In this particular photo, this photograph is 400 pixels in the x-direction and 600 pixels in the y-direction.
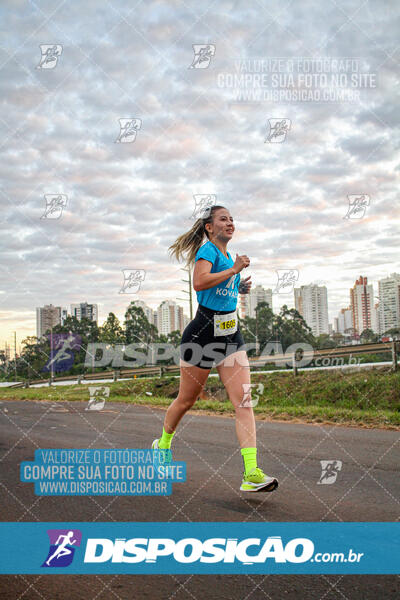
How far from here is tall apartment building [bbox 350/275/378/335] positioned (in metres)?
24.5

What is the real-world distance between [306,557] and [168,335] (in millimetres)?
26381

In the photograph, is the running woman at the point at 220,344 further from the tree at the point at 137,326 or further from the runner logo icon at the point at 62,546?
the tree at the point at 137,326

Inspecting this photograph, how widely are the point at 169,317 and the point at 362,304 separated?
10.7m

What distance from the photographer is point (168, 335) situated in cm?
2902

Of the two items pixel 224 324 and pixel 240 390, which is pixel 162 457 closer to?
pixel 240 390

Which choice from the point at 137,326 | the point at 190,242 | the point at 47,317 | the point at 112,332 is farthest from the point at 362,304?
the point at 190,242

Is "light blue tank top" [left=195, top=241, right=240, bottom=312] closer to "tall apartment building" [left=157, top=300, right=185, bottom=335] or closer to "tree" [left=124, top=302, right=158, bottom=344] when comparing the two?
"tree" [left=124, top=302, right=158, bottom=344]

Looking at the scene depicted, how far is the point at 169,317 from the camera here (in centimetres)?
2922

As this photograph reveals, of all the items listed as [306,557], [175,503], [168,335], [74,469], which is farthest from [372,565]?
[168,335]

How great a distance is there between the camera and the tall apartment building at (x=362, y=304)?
2448 cm

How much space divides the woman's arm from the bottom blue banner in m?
1.62

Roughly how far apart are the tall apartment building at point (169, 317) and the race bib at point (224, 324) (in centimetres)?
2392

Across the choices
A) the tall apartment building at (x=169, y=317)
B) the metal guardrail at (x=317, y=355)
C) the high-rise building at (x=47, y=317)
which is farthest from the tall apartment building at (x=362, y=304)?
the high-rise building at (x=47, y=317)

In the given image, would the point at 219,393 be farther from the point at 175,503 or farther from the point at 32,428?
the point at 175,503
